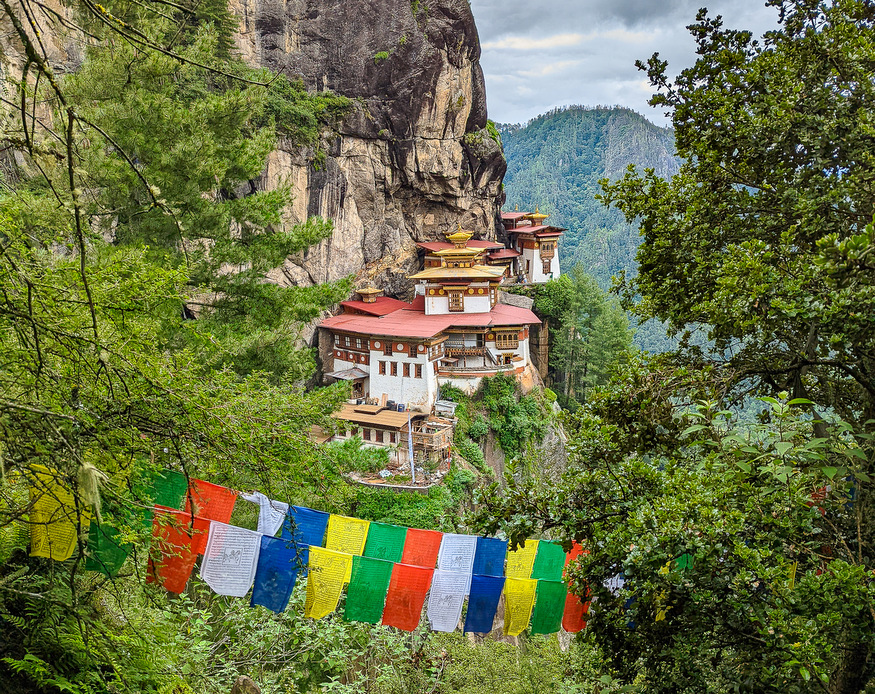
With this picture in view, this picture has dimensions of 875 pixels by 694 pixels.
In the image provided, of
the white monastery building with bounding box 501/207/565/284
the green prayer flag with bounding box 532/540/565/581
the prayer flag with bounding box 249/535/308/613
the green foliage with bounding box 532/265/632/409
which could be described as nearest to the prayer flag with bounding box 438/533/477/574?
the green prayer flag with bounding box 532/540/565/581

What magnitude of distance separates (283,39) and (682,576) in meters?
29.6

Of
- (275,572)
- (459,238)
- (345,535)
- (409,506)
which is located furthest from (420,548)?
(459,238)

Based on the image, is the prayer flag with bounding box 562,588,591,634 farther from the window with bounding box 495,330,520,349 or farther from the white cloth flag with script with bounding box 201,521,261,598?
the window with bounding box 495,330,520,349

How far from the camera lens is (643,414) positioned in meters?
4.67

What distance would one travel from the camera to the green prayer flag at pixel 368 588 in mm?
5785

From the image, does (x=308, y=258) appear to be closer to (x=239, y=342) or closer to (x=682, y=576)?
(x=239, y=342)

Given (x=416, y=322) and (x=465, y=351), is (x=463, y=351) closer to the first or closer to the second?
(x=465, y=351)

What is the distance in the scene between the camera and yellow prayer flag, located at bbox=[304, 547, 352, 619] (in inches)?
224

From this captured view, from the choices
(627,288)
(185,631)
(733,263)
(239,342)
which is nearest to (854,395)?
(733,263)

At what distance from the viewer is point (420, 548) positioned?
5.97m

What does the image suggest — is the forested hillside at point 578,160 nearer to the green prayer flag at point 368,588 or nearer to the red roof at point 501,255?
the red roof at point 501,255

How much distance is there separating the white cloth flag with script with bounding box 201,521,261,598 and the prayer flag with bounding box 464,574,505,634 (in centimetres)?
213

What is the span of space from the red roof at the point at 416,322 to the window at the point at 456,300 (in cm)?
49

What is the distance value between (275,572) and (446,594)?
5.46 ft
